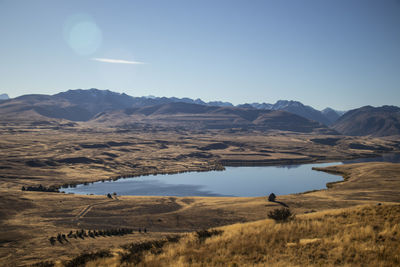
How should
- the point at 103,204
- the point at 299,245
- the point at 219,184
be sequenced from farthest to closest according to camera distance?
the point at 219,184
the point at 103,204
the point at 299,245

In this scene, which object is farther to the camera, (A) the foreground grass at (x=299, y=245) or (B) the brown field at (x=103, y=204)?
(B) the brown field at (x=103, y=204)

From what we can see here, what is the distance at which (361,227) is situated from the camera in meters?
16.6

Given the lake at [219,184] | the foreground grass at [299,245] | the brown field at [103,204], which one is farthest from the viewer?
the lake at [219,184]

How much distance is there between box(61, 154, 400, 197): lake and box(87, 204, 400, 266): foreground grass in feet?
214

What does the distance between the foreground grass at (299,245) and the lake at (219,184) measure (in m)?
65.2

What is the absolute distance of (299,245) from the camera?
50.5 feet

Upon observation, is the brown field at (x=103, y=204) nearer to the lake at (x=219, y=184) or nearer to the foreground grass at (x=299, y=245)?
the foreground grass at (x=299, y=245)

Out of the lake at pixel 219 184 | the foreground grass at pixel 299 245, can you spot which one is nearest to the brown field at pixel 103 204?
the foreground grass at pixel 299 245

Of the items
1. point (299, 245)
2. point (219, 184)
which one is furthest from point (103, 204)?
point (219, 184)

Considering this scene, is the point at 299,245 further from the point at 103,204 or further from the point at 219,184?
the point at 219,184

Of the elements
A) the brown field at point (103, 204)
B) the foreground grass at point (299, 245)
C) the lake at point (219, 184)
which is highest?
the foreground grass at point (299, 245)

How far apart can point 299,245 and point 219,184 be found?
8507 cm

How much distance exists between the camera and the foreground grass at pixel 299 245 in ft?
44.3

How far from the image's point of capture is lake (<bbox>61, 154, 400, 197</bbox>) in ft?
280
